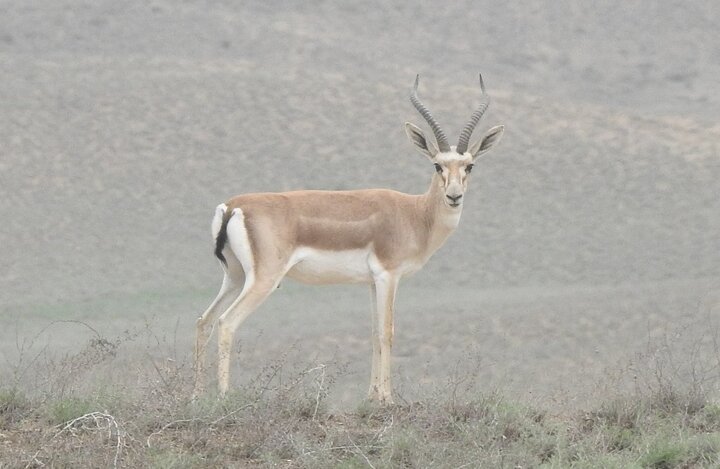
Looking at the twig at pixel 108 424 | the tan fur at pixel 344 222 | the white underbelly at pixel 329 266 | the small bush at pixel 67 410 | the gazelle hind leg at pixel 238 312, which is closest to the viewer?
the twig at pixel 108 424

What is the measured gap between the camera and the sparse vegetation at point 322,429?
11414 mm

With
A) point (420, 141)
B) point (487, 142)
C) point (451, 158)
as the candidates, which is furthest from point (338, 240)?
point (487, 142)

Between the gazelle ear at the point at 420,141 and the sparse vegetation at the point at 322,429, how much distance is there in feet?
8.17

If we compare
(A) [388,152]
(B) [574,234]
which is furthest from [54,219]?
(B) [574,234]

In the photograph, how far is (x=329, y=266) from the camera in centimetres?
1430

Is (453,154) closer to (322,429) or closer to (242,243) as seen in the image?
(242,243)

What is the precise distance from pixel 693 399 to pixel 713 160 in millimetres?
22725

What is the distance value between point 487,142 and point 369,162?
63.3 ft

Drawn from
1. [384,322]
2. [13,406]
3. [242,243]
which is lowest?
[13,406]

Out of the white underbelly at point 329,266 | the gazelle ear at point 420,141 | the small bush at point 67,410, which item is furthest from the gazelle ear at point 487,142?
the small bush at point 67,410

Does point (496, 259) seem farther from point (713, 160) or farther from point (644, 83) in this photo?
point (644, 83)

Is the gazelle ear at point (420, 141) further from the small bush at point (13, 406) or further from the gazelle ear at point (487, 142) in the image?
the small bush at point (13, 406)

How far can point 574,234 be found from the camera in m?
32.0

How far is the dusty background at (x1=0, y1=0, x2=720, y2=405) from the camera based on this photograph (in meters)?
27.0
